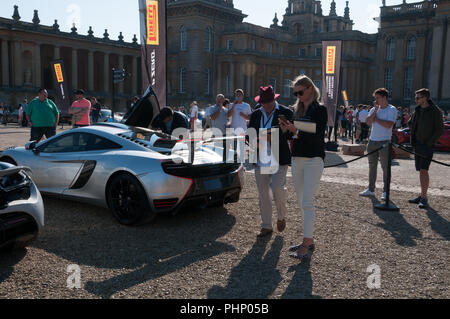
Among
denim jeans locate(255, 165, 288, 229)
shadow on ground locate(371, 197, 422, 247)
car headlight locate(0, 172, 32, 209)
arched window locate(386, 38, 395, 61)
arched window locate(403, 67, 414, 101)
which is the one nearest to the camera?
car headlight locate(0, 172, 32, 209)

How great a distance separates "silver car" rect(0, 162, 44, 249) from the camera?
4.34m

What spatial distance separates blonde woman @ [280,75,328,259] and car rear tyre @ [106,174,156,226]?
207 centimetres

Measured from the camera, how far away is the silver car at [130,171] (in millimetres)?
5734

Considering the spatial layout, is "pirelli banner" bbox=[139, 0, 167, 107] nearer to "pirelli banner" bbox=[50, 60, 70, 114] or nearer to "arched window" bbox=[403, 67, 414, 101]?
"pirelli banner" bbox=[50, 60, 70, 114]

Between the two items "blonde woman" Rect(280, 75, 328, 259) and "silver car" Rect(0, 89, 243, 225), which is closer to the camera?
"blonde woman" Rect(280, 75, 328, 259)

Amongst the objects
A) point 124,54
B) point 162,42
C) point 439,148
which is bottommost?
point 439,148

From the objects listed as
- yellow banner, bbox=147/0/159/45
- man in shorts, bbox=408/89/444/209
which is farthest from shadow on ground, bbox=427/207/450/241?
yellow banner, bbox=147/0/159/45

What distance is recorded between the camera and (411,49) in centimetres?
5822

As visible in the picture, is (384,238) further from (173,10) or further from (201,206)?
(173,10)

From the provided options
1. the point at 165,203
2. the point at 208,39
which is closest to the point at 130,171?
the point at 165,203

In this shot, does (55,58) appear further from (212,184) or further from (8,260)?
(8,260)
